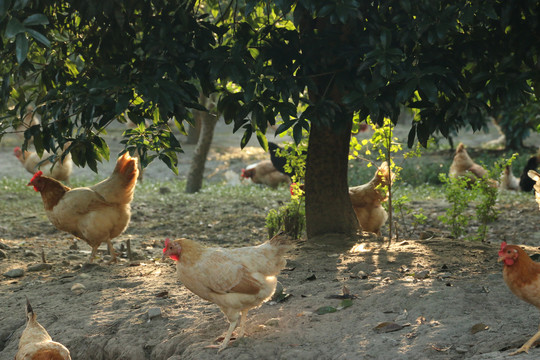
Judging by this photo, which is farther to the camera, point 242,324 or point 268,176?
point 268,176

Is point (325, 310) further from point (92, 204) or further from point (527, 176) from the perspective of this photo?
point (527, 176)

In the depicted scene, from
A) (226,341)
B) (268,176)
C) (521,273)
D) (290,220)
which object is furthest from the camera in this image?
(268,176)

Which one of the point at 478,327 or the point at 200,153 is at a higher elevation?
the point at 200,153

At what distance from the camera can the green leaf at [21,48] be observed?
3141 mm

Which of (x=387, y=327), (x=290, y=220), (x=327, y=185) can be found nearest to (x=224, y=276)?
(x=387, y=327)

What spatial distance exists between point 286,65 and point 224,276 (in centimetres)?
184

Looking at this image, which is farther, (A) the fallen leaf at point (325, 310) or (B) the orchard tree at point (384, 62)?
(A) the fallen leaf at point (325, 310)

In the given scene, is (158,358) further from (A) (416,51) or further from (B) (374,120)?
(A) (416,51)

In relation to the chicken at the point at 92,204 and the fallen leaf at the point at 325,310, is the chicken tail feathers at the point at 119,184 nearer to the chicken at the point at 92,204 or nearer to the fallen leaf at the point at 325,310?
the chicken at the point at 92,204

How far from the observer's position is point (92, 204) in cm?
682

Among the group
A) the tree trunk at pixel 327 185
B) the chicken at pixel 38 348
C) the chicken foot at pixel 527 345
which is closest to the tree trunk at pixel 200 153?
the tree trunk at pixel 327 185

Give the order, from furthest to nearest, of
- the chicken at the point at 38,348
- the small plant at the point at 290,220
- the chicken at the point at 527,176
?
the chicken at the point at 527,176 → the small plant at the point at 290,220 → the chicken at the point at 38,348

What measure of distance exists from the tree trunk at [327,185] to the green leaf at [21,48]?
12.8 feet

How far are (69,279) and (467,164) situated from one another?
8.69 m
